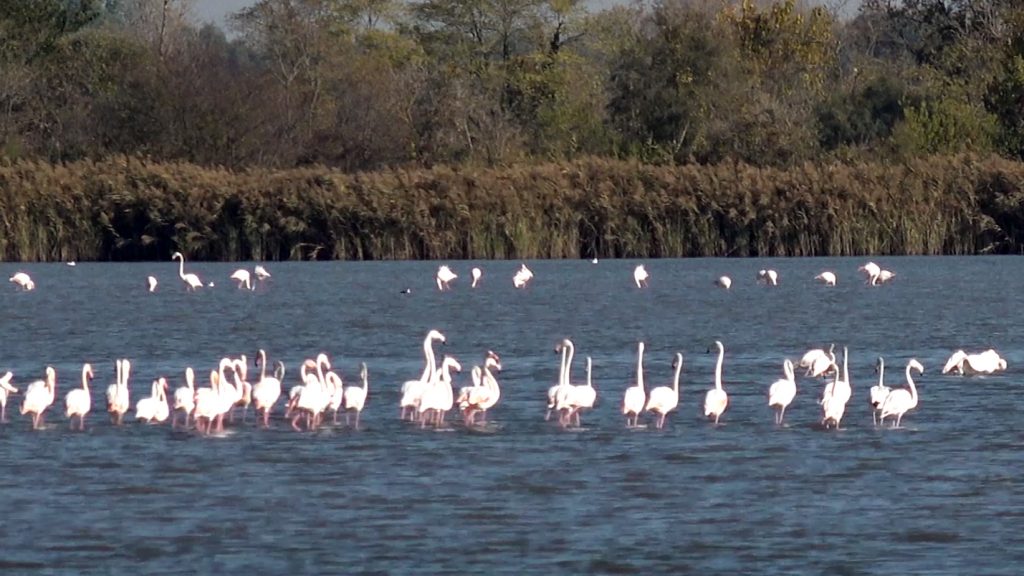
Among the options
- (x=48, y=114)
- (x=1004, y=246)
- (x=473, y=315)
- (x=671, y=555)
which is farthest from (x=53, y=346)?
(x=48, y=114)

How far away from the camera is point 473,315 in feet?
94.1

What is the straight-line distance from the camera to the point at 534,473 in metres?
13.5

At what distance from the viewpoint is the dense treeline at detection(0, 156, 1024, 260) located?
40.5 metres

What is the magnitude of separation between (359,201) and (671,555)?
3102cm

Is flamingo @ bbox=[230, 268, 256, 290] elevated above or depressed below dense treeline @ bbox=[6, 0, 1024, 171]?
below

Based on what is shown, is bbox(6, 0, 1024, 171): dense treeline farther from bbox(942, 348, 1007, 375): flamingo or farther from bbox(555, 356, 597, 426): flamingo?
bbox(555, 356, 597, 426): flamingo

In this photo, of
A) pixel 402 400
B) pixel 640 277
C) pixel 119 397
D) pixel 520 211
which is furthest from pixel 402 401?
pixel 520 211

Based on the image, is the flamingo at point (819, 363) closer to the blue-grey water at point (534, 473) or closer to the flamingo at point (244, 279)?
the blue-grey water at point (534, 473)

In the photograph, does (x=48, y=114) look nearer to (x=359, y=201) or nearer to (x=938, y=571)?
(x=359, y=201)

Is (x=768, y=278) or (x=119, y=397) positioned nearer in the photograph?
(x=119, y=397)

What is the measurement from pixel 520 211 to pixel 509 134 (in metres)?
15.2

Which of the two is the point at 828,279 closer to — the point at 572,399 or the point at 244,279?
the point at 244,279

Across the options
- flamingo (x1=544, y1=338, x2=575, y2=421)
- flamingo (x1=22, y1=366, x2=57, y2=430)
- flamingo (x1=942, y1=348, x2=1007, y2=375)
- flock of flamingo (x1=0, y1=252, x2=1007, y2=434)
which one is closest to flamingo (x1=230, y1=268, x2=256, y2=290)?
flamingo (x1=942, y1=348, x2=1007, y2=375)

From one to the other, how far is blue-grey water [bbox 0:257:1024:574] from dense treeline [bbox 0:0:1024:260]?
15.1 meters
